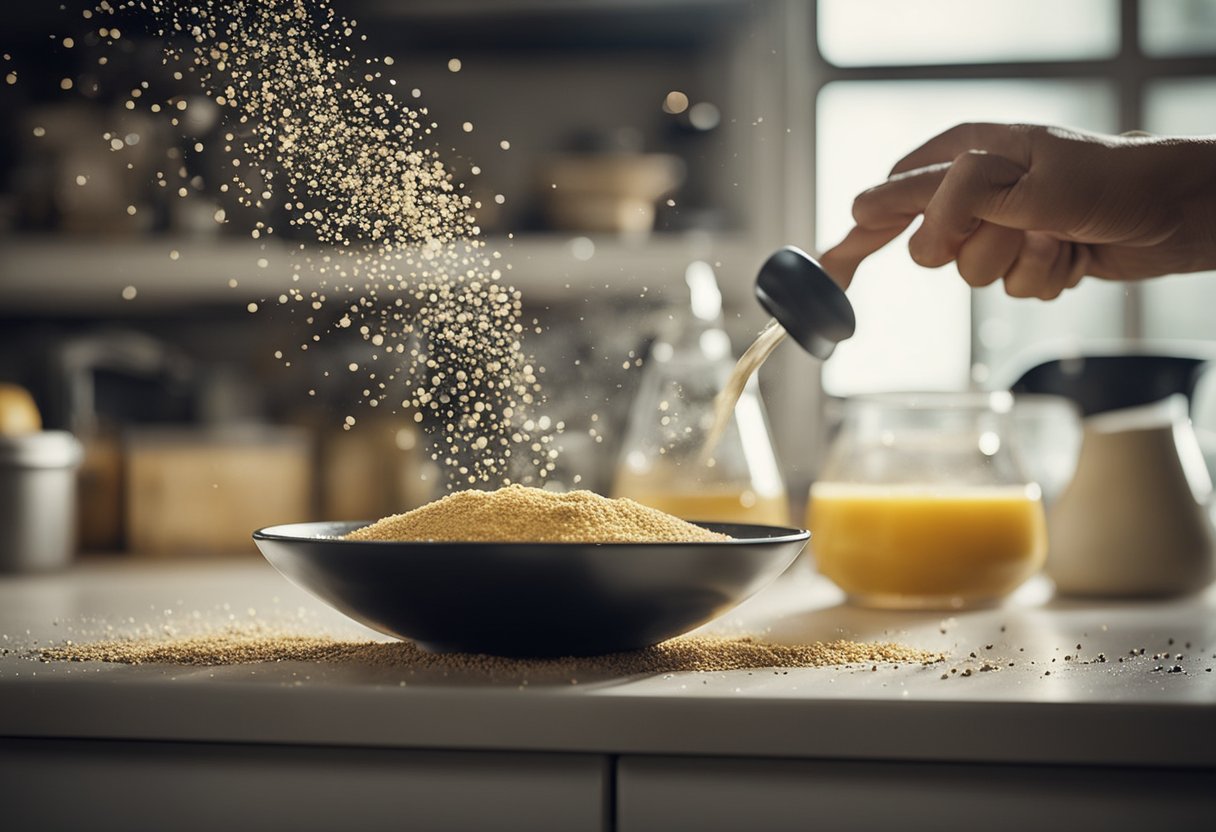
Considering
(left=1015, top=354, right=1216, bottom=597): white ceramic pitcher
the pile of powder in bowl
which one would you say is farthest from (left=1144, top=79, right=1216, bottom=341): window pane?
the pile of powder in bowl

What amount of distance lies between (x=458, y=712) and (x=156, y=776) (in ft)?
0.54

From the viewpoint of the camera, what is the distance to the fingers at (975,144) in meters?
0.82

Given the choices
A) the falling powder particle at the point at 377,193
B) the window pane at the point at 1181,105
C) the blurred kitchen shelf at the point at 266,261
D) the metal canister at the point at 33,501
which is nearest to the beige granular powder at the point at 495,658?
the falling powder particle at the point at 377,193

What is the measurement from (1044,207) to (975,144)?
77mm

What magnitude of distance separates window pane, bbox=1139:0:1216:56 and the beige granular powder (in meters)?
1.82

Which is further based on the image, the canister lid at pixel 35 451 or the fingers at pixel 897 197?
the canister lid at pixel 35 451

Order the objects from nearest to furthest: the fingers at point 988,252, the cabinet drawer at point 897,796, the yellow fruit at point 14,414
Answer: the cabinet drawer at point 897,796, the fingers at point 988,252, the yellow fruit at point 14,414

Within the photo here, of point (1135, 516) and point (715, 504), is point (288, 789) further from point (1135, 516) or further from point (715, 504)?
point (1135, 516)

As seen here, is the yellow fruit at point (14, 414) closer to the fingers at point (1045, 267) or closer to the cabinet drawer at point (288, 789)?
the cabinet drawer at point (288, 789)

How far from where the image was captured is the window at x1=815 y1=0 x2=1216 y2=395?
2.09 meters

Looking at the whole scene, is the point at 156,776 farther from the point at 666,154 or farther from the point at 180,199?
the point at 666,154

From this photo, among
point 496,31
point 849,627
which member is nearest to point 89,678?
point 849,627

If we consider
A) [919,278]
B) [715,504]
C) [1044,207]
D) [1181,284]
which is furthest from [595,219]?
[1181,284]

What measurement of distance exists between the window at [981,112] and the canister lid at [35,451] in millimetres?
1283
